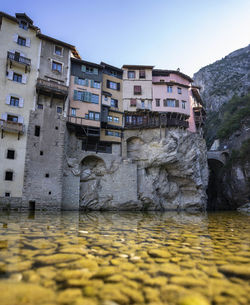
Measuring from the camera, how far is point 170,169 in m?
31.9

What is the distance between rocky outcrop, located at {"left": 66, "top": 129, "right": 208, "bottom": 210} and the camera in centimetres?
2764

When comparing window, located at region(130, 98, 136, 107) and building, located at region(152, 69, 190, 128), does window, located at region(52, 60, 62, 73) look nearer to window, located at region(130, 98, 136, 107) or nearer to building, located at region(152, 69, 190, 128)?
window, located at region(130, 98, 136, 107)

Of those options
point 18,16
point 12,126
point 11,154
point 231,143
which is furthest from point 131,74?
point 231,143

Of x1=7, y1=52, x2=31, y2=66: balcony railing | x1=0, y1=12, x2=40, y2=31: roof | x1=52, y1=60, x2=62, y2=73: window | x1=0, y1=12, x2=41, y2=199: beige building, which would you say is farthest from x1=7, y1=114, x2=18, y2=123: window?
x1=0, y1=12, x2=40, y2=31: roof

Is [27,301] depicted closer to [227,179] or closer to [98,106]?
[98,106]

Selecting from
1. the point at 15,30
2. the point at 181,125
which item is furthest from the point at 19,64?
the point at 181,125

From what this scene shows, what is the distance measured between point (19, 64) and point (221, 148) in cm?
4310

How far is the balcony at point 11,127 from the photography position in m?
22.3

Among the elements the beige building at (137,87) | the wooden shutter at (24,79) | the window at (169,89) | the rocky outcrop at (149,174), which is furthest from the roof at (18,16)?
the window at (169,89)

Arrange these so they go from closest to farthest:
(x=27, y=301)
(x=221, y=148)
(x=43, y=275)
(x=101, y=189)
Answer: (x=27, y=301), (x=43, y=275), (x=101, y=189), (x=221, y=148)

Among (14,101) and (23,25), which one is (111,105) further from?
(23,25)

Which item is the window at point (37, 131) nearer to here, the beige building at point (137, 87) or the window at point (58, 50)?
the window at point (58, 50)

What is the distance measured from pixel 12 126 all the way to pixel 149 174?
65.5ft

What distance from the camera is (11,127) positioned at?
74.4 ft
